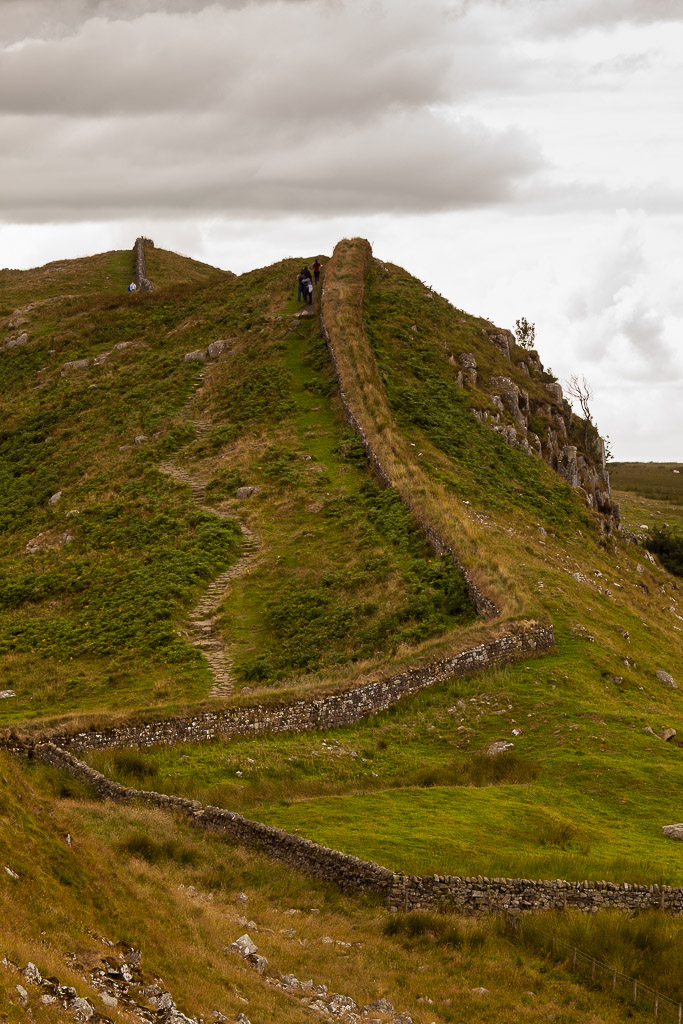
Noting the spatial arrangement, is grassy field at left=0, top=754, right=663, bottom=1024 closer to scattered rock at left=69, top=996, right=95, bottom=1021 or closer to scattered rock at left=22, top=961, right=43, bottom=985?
scattered rock at left=22, top=961, right=43, bottom=985

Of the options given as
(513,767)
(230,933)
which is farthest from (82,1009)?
(513,767)

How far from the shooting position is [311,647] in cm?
3606

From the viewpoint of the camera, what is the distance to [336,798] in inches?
998

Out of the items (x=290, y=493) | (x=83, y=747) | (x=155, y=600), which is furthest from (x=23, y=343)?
(x=83, y=747)

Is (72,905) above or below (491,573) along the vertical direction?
below

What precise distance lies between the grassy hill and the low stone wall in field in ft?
1.75

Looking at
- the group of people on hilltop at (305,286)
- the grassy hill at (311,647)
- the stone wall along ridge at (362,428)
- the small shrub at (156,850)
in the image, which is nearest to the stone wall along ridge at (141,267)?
the grassy hill at (311,647)

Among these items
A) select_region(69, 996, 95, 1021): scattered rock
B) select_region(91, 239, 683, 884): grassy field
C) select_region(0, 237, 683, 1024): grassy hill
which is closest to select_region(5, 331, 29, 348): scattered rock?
select_region(0, 237, 683, 1024): grassy hill

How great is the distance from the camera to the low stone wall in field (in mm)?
27609

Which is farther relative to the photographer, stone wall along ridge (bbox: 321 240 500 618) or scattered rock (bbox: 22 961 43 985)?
stone wall along ridge (bbox: 321 240 500 618)

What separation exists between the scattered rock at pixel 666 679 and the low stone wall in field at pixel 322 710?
432cm

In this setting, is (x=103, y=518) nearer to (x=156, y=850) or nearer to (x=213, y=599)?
(x=213, y=599)

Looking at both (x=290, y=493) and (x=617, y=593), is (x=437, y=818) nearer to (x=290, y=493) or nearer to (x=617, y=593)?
(x=617, y=593)

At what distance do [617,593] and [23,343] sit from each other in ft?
195
